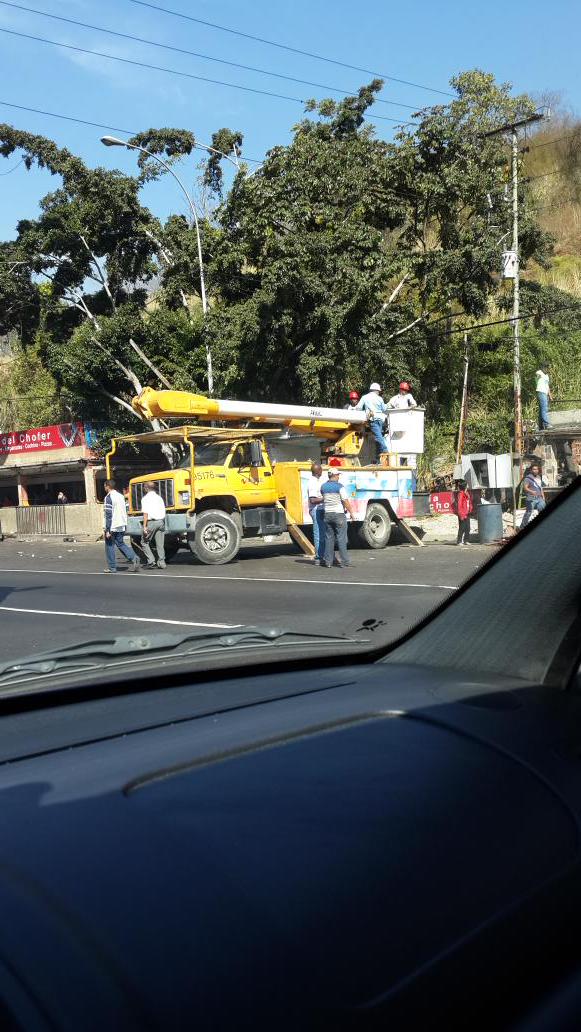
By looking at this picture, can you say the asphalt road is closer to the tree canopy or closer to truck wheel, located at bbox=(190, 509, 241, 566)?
truck wheel, located at bbox=(190, 509, 241, 566)

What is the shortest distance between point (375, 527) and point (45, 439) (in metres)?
20.4

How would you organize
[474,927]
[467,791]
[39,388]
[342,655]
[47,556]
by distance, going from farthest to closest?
[39,388]
[47,556]
[342,655]
[467,791]
[474,927]

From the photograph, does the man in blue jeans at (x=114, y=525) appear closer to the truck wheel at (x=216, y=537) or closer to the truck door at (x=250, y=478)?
the truck wheel at (x=216, y=537)

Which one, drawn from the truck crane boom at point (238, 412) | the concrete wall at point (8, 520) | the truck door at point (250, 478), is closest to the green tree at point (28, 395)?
the concrete wall at point (8, 520)

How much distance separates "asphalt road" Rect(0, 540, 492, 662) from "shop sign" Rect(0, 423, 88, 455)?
15500mm

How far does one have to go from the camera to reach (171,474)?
1889cm

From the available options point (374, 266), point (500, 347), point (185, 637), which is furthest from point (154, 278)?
point (185, 637)

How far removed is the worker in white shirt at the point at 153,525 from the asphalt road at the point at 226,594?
1.43 ft

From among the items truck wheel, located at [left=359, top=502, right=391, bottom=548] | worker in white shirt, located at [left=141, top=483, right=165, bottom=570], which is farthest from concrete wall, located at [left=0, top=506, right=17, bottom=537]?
truck wheel, located at [left=359, top=502, right=391, bottom=548]

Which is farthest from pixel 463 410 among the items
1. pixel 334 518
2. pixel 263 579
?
pixel 263 579

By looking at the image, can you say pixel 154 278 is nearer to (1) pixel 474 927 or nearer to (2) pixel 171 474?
(2) pixel 171 474

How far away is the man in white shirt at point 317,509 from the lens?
56.3ft

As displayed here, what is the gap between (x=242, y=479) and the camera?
63.3 feet

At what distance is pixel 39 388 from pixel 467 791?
1748 inches
